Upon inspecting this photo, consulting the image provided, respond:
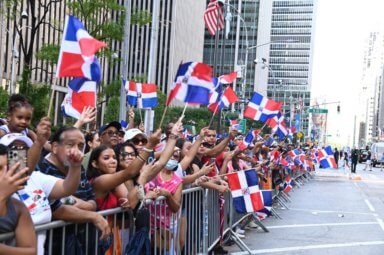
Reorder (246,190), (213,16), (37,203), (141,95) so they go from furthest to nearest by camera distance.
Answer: (213,16) → (141,95) → (246,190) → (37,203)

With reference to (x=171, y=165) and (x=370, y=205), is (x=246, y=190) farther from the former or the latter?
(x=370, y=205)

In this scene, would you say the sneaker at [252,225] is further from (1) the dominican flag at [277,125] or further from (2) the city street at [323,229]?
(1) the dominican flag at [277,125]

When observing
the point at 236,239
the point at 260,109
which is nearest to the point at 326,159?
the point at 260,109

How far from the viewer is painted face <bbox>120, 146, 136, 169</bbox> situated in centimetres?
553

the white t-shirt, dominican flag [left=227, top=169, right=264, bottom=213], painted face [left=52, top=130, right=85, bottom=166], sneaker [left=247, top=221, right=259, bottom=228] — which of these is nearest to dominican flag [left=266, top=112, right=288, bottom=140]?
sneaker [left=247, top=221, right=259, bottom=228]

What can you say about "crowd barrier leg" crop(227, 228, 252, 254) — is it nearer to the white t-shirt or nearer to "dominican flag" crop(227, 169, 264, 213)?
"dominican flag" crop(227, 169, 264, 213)

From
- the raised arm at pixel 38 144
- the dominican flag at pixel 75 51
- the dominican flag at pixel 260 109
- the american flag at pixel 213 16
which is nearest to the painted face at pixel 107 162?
the raised arm at pixel 38 144

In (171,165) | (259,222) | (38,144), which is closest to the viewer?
(38,144)

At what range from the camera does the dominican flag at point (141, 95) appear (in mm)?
13438

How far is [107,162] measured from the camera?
510 cm

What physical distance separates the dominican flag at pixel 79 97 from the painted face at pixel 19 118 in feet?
4.73

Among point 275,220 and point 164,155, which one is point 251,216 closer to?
point 275,220

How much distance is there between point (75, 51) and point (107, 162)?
1.52 meters

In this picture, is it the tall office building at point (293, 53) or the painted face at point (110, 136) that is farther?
the tall office building at point (293, 53)
